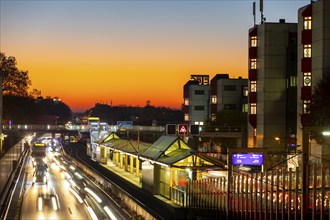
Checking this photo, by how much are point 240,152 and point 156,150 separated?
14.7 m

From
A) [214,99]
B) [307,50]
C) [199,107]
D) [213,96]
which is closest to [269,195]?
[307,50]

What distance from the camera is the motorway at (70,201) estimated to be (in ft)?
133

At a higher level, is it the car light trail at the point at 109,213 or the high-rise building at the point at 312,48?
the high-rise building at the point at 312,48

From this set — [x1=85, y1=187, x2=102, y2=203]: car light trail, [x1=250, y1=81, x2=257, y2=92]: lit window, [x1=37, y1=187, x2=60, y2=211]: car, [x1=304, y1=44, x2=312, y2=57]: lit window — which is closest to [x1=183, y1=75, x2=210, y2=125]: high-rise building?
[x1=250, y1=81, x2=257, y2=92]: lit window

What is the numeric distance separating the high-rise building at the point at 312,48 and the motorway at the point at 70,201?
771 inches

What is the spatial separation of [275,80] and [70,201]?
31.4m

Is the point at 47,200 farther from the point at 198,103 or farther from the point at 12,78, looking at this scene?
the point at 198,103

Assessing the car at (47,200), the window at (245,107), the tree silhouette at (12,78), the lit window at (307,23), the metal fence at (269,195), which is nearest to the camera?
the metal fence at (269,195)

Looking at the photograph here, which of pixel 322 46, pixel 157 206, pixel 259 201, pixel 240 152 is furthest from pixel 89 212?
pixel 322 46

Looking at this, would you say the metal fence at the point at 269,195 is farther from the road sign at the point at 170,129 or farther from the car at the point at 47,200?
the road sign at the point at 170,129

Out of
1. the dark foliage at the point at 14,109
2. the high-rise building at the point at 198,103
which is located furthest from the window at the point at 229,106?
the dark foliage at the point at 14,109

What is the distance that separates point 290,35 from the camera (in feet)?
232

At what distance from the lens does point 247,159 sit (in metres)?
32.8

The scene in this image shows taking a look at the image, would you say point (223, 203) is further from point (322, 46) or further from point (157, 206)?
point (322, 46)
